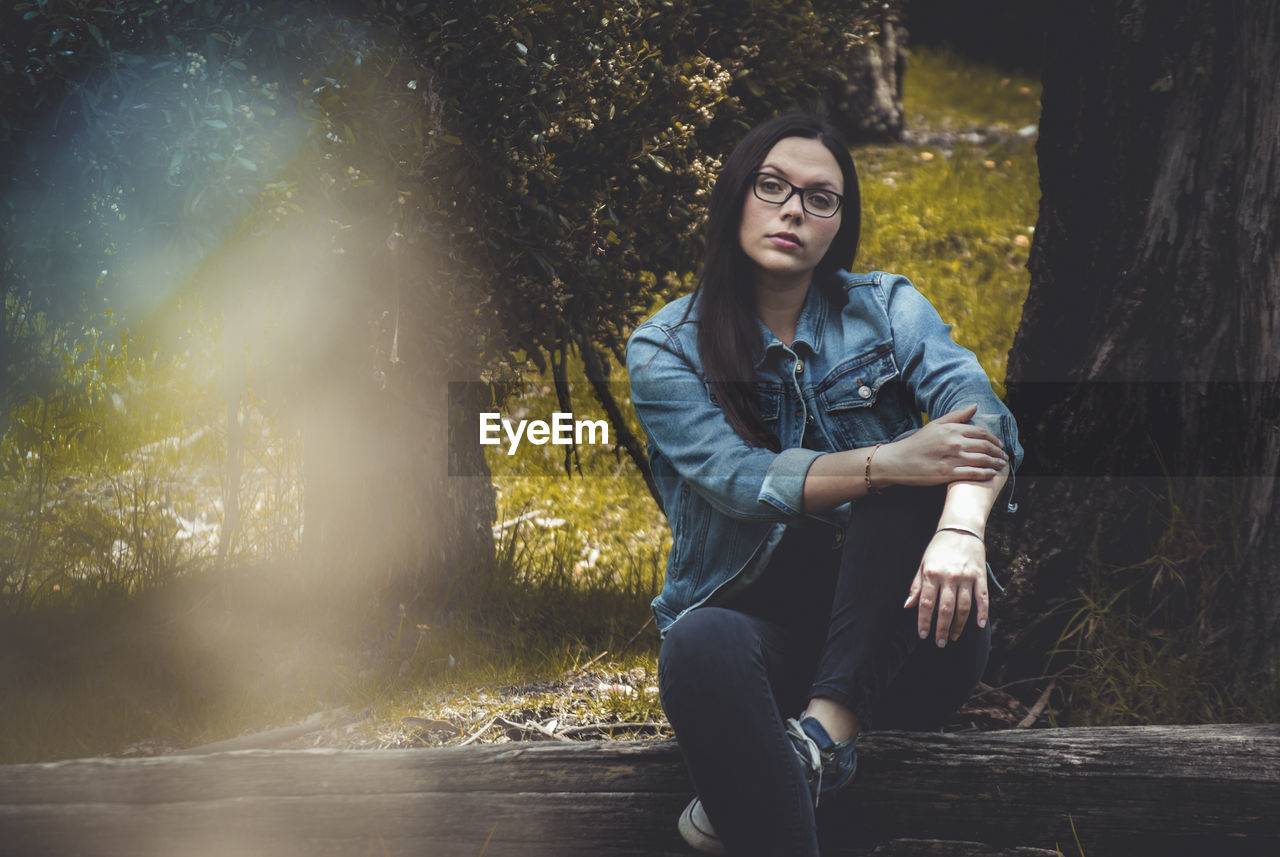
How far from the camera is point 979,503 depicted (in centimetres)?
238

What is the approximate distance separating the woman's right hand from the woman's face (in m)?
0.54

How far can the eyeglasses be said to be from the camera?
262 centimetres

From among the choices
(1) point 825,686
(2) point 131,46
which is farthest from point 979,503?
(2) point 131,46

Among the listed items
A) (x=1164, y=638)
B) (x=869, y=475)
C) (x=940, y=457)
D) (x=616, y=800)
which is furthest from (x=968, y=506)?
(x=1164, y=638)

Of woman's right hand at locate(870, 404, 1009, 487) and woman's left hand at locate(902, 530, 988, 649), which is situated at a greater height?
woman's right hand at locate(870, 404, 1009, 487)

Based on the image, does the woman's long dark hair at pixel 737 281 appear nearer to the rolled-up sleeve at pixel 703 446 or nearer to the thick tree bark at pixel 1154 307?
the rolled-up sleeve at pixel 703 446

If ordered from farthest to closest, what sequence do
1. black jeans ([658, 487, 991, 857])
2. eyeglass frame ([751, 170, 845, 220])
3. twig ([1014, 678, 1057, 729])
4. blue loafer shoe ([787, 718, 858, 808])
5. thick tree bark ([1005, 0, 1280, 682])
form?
twig ([1014, 678, 1057, 729]) < thick tree bark ([1005, 0, 1280, 682]) < eyeglass frame ([751, 170, 845, 220]) < blue loafer shoe ([787, 718, 858, 808]) < black jeans ([658, 487, 991, 857])

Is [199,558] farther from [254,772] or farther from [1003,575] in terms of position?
[1003,575]

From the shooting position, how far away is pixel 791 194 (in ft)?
8.60

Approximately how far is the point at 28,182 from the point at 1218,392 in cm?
349

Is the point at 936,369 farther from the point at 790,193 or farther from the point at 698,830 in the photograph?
the point at 698,830

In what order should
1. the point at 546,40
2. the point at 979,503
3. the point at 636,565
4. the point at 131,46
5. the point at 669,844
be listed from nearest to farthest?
the point at 979,503 < the point at 669,844 < the point at 131,46 < the point at 546,40 < the point at 636,565

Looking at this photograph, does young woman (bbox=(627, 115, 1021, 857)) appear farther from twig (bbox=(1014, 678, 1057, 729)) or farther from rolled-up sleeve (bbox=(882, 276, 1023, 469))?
twig (bbox=(1014, 678, 1057, 729))

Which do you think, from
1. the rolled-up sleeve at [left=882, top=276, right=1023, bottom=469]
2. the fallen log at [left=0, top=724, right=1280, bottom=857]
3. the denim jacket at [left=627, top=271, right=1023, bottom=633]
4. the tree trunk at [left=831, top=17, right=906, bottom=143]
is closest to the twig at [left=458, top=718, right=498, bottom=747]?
the fallen log at [left=0, top=724, right=1280, bottom=857]
